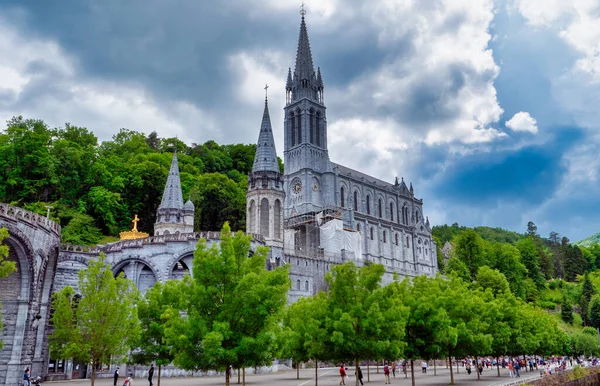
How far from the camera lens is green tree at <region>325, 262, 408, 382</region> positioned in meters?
22.5

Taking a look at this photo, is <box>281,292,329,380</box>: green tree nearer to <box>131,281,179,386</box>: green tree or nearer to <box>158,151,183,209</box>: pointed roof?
<box>131,281,179,386</box>: green tree

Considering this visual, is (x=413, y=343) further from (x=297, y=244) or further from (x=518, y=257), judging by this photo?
(x=518, y=257)

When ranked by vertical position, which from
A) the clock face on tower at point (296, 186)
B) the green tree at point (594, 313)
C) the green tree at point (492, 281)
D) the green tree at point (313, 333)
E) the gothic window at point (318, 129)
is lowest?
the green tree at point (313, 333)

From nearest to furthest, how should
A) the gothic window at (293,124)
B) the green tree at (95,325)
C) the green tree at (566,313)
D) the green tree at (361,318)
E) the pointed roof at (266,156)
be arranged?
the green tree at (361,318) < the green tree at (95,325) < the pointed roof at (266,156) < the gothic window at (293,124) < the green tree at (566,313)

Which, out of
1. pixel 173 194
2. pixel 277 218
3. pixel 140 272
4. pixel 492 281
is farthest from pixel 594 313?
pixel 140 272

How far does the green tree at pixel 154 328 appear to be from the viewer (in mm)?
25859

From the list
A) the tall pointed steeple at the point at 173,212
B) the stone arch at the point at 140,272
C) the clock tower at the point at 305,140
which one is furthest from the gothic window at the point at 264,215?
the clock tower at the point at 305,140

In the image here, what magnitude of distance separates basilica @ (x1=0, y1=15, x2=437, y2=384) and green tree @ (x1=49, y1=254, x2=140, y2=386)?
3926mm

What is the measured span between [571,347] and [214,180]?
55.7 meters

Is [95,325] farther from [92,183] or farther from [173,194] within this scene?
[92,183]

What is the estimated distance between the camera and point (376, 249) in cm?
8869

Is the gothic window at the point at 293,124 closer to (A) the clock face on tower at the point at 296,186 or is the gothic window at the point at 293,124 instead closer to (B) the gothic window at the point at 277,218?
(A) the clock face on tower at the point at 296,186

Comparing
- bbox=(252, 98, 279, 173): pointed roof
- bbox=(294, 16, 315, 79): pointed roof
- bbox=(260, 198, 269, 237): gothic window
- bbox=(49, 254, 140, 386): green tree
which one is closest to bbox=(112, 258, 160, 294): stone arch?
bbox=(49, 254, 140, 386): green tree

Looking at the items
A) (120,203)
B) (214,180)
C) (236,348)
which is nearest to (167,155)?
(214,180)
